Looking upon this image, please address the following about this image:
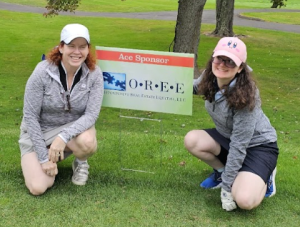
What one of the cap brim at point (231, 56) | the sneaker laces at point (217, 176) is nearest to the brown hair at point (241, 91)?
the cap brim at point (231, 56)

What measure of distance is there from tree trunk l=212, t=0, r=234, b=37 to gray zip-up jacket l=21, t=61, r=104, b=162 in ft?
52.1

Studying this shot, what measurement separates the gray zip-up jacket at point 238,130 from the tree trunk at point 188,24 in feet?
22.4

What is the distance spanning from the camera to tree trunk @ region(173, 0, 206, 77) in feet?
34.5

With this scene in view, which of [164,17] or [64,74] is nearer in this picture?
[64,74]

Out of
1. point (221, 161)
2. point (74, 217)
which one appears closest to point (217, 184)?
point (221, 161)

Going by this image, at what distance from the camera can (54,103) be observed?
13.6ft

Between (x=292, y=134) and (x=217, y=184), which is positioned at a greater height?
(x=217, y=184)

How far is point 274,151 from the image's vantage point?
4.05 meters

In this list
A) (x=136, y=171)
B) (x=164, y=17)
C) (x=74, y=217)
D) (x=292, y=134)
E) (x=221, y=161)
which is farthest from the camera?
(x=164, y=17)

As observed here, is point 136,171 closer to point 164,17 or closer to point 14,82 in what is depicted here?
point 14,82

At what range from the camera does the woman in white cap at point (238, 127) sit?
12.4 ft

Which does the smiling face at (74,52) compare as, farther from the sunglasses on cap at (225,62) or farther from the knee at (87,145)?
the sunglasses on cap at (225,62)

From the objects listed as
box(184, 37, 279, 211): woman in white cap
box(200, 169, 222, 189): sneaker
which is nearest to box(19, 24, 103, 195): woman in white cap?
box(184, 37, 279, 211): woman in white cap

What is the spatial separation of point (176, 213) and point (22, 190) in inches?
52.7
